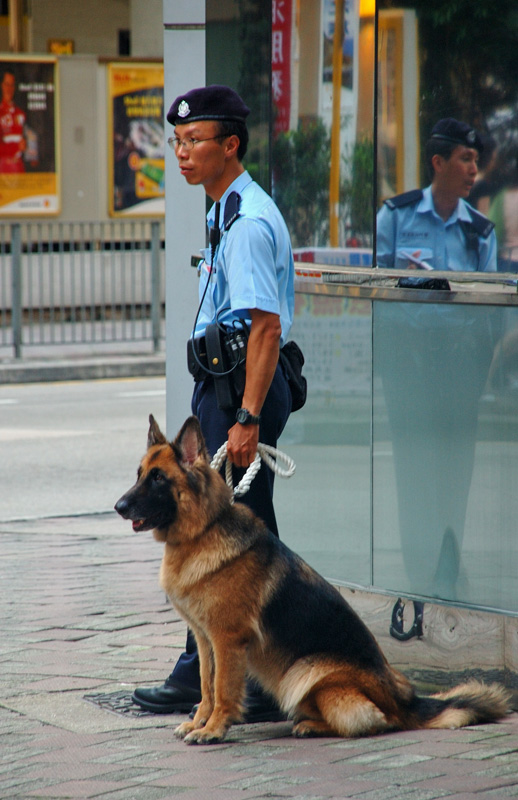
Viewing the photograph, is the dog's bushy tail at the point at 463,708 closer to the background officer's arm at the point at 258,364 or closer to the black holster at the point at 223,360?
the background officer's arm at the point at 258,364

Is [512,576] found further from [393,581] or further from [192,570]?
[192,570]

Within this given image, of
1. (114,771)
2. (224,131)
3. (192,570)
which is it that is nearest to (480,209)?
(224,131)

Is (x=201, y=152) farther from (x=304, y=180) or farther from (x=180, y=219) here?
(x=180, y=219)

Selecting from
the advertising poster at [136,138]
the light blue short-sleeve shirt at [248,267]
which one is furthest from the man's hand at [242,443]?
Answer: the advertising poster at [136,138]

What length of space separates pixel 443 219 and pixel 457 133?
0.32 meters

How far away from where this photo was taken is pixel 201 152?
4.15 meters

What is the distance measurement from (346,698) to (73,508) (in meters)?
4.64

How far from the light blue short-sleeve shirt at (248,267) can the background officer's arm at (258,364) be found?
0.04 metres

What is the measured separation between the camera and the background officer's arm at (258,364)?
4012 millimetres

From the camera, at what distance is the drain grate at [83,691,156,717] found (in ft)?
14.4

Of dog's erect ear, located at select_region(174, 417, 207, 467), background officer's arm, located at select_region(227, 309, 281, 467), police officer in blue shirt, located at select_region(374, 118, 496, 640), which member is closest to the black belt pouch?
background officer's arm, located at select_region(227, 309, 281, 467)

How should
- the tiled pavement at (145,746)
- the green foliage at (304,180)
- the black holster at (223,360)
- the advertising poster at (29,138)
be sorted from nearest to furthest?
the tiled pavement at (145,746)
the black holster at (223,360)
the green foliage at (304,180)
the advertising poster at (29,138)

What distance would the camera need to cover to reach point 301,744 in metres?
4.00

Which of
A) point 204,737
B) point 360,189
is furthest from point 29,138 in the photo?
point 204,737
